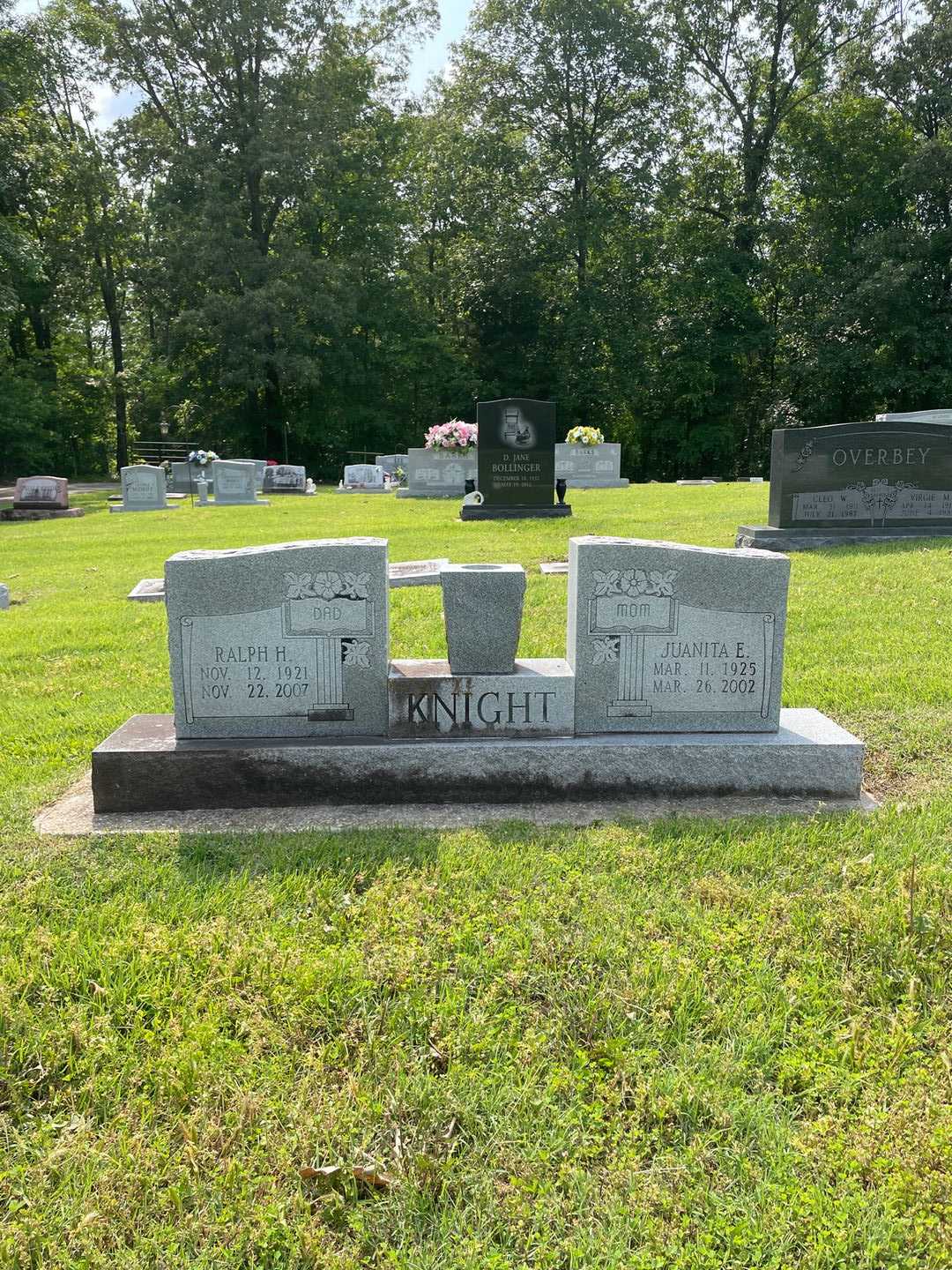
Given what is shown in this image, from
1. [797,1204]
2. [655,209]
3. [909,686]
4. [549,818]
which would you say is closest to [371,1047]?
[797,1204]

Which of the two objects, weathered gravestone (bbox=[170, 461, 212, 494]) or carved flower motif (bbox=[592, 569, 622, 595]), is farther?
weathered gravestone (bbox=[170, 461, 212, 494])

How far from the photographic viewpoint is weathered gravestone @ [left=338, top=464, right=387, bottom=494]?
24734 mm

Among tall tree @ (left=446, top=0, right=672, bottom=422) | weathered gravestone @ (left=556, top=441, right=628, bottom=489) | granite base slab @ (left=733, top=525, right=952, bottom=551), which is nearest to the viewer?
granite base slab @ (left=733, top=525, right=952, bottom=551)

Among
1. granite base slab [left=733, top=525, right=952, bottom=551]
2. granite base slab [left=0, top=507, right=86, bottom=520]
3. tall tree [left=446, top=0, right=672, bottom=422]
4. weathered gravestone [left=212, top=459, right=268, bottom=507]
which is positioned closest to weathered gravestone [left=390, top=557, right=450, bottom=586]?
granite base slab [left=733, top=525, right=952, bottom=551]

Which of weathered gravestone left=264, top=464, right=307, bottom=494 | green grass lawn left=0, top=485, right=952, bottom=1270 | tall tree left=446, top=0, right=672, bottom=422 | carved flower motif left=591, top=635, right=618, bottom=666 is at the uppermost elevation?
tall tree left=446, top=0, right=672, bottom=422

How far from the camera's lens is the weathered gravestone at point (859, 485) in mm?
10828

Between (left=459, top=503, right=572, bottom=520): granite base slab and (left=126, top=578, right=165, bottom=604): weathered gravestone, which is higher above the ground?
(left=459, top=503, right=572, bottom=520): granite base slab

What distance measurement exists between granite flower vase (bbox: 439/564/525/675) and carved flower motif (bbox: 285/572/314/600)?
0.60 m

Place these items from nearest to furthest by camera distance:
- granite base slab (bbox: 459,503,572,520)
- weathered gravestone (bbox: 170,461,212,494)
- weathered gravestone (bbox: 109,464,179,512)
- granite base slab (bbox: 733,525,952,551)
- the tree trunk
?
granite base slab (bbox: 733,525,952,551)
granite base slab (bbox: 459,503,572,520)
weathered gravestone (bbox: 109,464,179,512)
weathered gravestone (bbox: 170,461,212,494)
the tree trunk

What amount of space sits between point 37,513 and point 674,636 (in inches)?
780

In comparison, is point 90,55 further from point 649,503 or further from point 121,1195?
point 121,1195

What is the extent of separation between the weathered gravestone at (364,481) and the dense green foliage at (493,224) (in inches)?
235

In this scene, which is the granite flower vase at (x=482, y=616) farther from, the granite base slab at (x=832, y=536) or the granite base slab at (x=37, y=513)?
the granite base slab at (x=37, y=513)

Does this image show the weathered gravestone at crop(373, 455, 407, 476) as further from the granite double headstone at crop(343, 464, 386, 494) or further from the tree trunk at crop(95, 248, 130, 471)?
the tree trunk at crop(95, 248, 130, 471)
